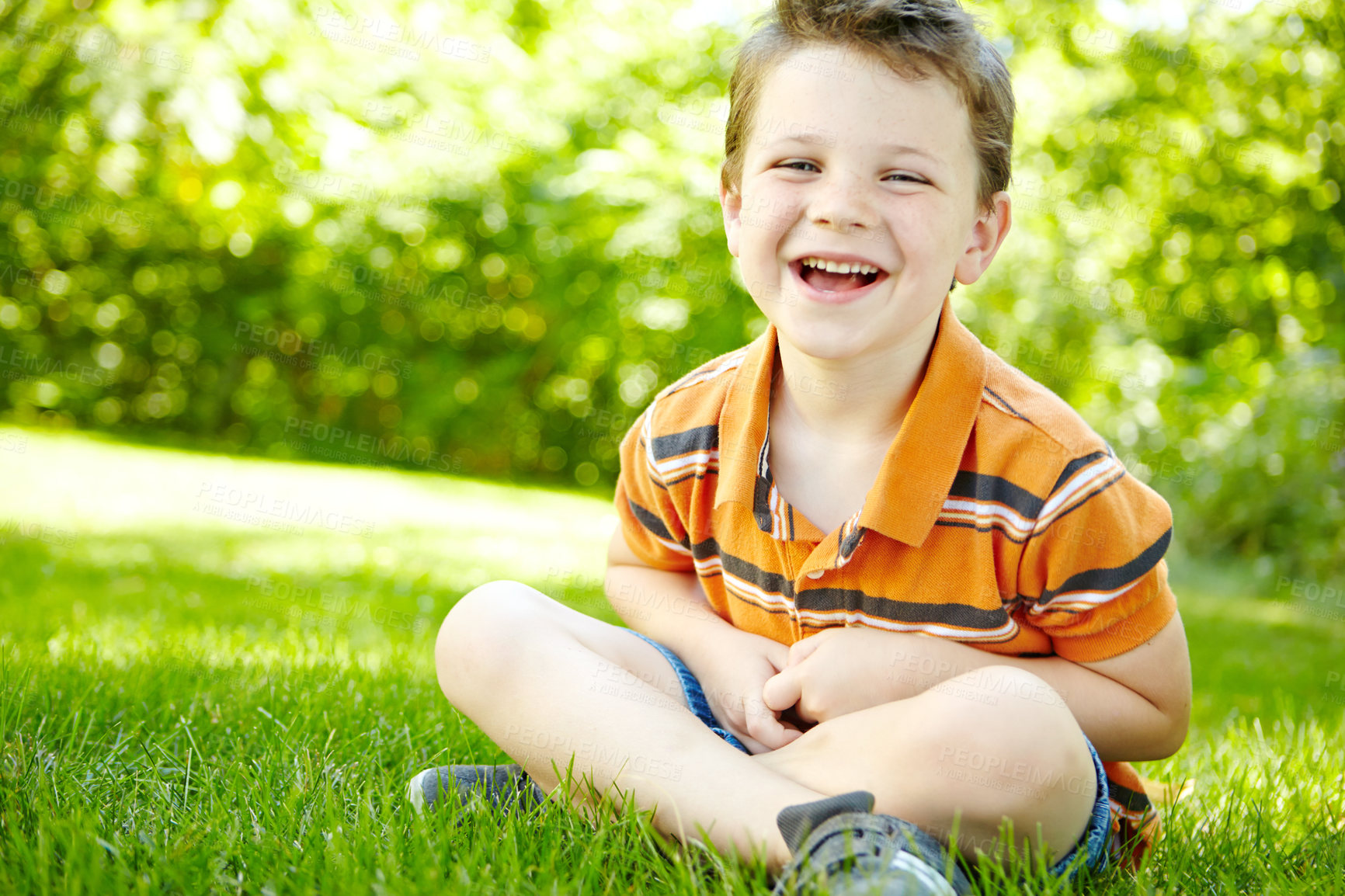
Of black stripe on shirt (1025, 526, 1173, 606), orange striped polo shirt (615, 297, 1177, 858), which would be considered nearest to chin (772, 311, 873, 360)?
orange striped polo shirt (615, 297, 1177, 858)

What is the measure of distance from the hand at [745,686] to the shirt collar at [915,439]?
24cm

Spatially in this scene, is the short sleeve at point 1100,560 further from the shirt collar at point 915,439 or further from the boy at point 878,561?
the shirt collar at point 915,439

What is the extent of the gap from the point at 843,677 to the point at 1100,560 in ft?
1.30

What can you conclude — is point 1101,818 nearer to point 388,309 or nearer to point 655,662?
point 655,662

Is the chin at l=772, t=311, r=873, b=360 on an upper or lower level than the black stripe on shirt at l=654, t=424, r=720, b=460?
upper

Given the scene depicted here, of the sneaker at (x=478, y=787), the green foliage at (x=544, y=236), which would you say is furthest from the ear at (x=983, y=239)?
the green foliage at (x=544, y=236)

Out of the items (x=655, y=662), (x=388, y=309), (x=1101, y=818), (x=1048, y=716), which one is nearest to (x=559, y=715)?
(x=655, y=662)

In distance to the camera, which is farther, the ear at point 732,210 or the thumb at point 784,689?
the ear at point 732,210

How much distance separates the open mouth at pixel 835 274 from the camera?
1.56 meters

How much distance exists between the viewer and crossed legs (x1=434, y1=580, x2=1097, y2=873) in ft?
4.14

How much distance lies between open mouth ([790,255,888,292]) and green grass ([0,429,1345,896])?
828mm

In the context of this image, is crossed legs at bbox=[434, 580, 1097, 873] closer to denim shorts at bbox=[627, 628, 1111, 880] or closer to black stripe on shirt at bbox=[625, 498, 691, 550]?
denim shorts at bbox=[627, 628, 1111, 880]

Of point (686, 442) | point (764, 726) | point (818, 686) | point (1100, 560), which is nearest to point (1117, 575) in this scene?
point (1100, 560)

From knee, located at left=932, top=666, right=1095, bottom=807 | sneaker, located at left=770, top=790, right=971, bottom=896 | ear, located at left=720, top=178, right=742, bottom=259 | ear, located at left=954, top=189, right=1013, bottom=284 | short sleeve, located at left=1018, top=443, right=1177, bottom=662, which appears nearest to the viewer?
sneaker, located at left=770, top=790, right=971, bottom=896
